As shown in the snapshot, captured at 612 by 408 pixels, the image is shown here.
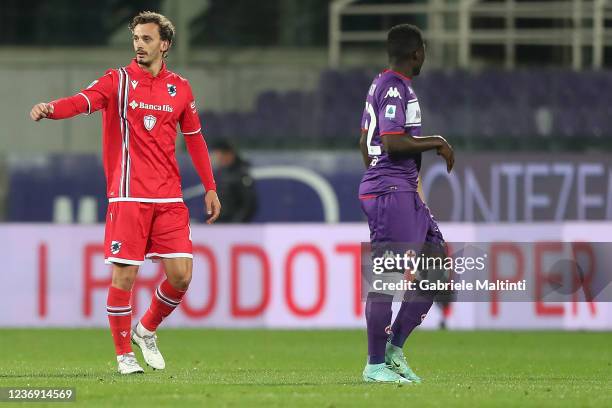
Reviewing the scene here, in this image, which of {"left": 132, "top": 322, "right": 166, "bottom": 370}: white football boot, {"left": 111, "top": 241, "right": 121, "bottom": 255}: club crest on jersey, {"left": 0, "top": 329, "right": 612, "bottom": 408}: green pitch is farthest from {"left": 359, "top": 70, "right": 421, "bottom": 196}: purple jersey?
{"left": 132, "top": 322, "right": 166, "bottom": 370}: white football boot

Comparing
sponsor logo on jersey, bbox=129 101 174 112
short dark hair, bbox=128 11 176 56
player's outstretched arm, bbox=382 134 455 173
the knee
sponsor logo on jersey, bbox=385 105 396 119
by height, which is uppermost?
short dark hair, bbox=128 11 176 56

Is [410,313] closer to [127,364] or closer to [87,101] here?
[127,364]

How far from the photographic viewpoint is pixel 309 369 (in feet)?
29.6

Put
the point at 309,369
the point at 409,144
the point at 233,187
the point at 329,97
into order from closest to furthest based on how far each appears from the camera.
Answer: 1. the point at 409,144
2. the point at 309,369
3. the point at 233,187
4. the point at 329,97

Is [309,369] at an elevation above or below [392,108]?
below

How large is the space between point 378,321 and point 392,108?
113cm

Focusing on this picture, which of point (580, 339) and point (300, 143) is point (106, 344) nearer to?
point (580, 339)

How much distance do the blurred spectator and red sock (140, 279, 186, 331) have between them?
26.4 feet

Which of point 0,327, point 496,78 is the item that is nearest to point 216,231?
point 0,327

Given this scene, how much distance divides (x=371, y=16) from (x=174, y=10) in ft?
9.25

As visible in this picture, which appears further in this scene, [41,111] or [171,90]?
[171,90]

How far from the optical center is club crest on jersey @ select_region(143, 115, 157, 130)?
7.71m

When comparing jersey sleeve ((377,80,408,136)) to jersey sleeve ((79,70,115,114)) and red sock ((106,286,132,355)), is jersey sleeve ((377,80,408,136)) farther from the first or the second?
red sock ((106,286,132,355))

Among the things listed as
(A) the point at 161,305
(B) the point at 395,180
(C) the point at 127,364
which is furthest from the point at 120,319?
(B) the point at 395,180
